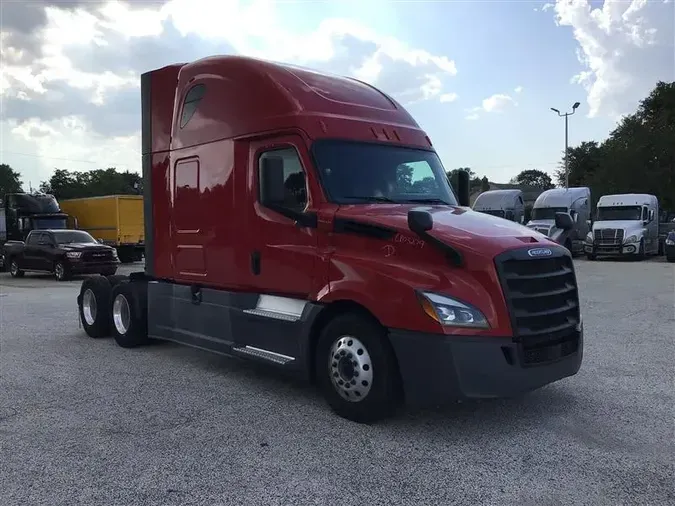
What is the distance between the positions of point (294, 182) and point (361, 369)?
187 centimetres

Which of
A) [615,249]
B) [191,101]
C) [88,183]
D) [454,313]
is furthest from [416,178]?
[88,183]

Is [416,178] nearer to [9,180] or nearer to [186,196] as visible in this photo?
[186,196]

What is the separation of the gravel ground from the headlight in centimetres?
98

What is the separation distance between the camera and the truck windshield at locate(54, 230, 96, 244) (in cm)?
2170

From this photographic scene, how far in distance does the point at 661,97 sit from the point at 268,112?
Result: 188ft

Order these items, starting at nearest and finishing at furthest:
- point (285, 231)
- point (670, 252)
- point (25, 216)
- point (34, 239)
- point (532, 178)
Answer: point (285, 231) → point (34, 239) → point (670, 252) → point (25, 216) → point (532, 178)

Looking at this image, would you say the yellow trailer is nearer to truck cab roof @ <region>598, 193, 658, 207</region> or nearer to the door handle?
truck cab roof @ <region>598, 193, 658, 207</region>

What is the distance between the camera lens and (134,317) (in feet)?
27.8

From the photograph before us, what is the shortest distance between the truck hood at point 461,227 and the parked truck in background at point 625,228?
79.6 ft

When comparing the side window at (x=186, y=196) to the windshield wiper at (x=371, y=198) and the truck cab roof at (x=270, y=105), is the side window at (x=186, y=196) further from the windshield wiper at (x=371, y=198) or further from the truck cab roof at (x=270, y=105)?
the windshield wiper at (x=371, y=198)

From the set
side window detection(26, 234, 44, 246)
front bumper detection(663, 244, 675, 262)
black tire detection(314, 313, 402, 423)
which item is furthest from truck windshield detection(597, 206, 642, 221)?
black tire detection(314, 313, 402, 423)

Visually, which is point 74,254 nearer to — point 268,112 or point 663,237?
point 268,112

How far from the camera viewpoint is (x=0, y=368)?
24.4ft

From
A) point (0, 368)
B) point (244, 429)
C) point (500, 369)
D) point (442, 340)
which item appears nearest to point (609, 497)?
point (500, 369)
